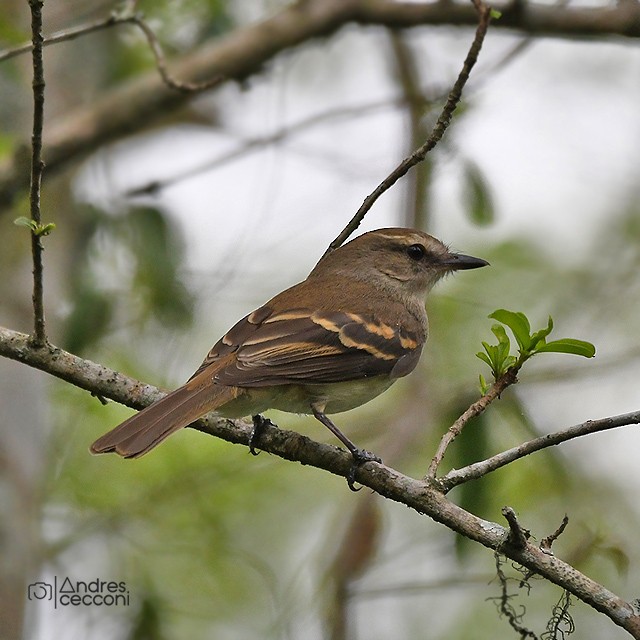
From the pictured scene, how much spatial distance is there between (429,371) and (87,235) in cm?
262

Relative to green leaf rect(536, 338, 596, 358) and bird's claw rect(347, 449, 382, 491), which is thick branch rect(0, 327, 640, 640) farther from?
green leaf rect(536, 338, 596, 358)

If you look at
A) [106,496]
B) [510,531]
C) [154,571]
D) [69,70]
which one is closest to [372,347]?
[510,531]

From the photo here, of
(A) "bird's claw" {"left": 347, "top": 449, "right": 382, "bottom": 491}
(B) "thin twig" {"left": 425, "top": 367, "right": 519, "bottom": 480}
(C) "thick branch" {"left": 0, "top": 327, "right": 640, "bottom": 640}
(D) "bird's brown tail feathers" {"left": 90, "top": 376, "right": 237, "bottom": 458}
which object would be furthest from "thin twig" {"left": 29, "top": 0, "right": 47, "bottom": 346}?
(B) "thin twig" {"left": 425, "top": 367, "right": 519, "bottom": 480}

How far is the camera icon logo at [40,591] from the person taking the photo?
18.7 feet

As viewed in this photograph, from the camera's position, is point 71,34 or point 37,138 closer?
point 37,138

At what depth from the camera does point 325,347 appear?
4.71m

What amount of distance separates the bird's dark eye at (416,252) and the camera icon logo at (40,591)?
2.76 metres

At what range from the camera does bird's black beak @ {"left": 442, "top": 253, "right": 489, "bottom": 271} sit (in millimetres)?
5696

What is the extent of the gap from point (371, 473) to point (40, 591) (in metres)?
2.94

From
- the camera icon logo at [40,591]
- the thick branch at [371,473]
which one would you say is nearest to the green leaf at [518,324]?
the thick branch at [371,473]

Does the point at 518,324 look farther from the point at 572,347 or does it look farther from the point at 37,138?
the point at 37,138

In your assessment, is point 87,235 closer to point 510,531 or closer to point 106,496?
point 106,496

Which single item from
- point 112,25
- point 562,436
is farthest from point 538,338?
point 112,25

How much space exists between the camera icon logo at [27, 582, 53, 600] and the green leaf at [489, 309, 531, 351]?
3.33 meters
